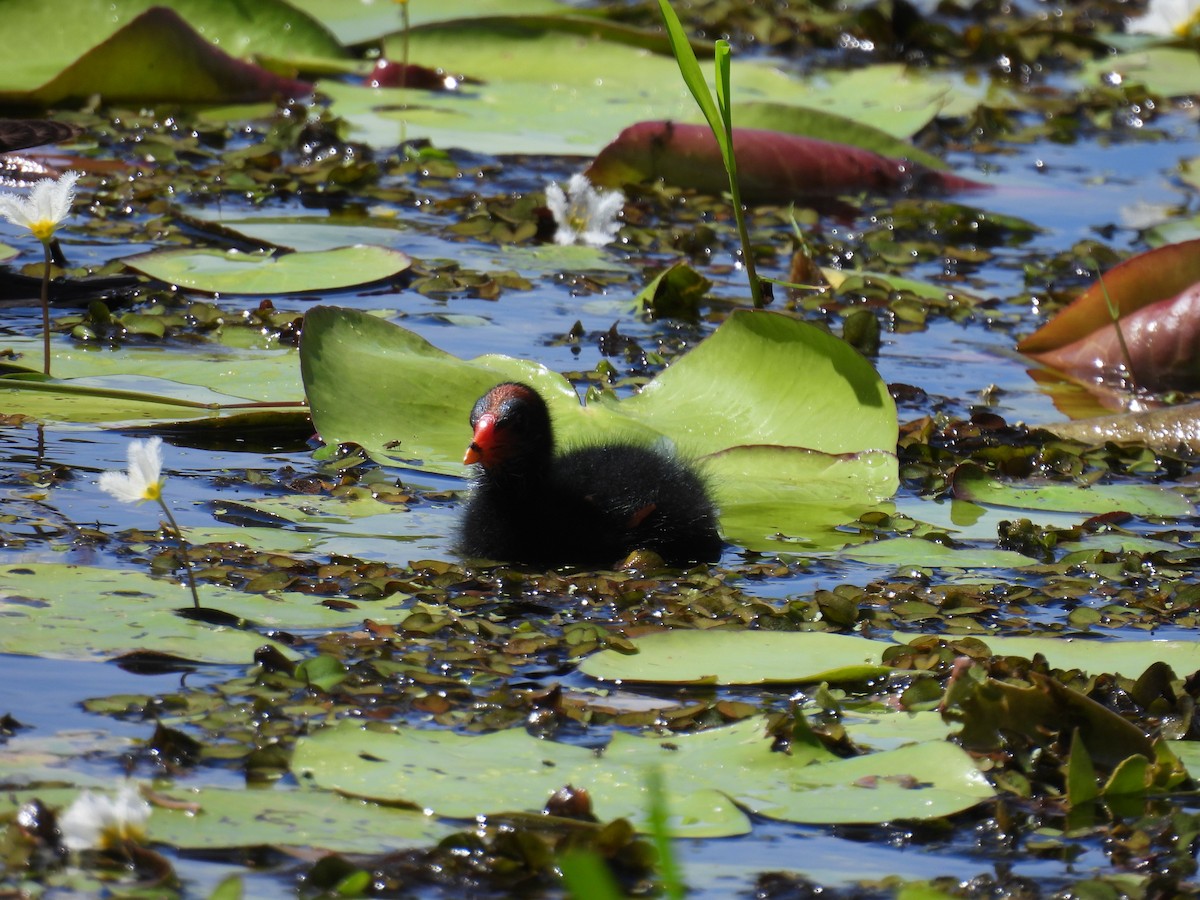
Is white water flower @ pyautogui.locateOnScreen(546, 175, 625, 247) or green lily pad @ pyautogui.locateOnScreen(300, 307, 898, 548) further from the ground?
white water flower @ pyautogui.locateOnScreen(546, 175, 625, 247)

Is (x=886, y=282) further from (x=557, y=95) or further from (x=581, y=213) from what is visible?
(x=557, y=95)

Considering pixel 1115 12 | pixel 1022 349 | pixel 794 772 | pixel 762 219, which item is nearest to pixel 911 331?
pixel 1022 349

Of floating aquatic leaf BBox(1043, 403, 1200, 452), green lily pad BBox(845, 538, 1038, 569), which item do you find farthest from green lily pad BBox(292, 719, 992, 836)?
floating aquatic leaf BBox(1043, 403, 1200, 452)

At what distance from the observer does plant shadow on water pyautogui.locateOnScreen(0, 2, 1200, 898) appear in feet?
7.75

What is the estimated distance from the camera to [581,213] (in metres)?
6.18

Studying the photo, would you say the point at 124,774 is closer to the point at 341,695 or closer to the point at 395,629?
the point at 341,695

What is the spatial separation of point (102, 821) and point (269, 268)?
3069mm

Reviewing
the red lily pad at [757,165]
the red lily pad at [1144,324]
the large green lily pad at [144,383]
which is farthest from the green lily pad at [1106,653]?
the red lily pad at [757,165]

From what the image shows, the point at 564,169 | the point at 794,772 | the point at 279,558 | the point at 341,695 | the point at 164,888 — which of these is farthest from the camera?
the point at 564,169

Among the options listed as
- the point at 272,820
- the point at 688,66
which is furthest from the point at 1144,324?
the point at 272,820

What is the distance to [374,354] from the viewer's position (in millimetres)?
4164

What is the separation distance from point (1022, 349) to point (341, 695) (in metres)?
3.19

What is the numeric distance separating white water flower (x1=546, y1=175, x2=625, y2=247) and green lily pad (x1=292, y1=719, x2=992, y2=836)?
3655 mm

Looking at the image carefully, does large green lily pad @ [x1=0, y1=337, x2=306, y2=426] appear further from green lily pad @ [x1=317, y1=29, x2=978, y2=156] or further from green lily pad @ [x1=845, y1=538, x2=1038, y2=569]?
green lily pad @ [x1=317, y1=29, x2=978, y2=156]
